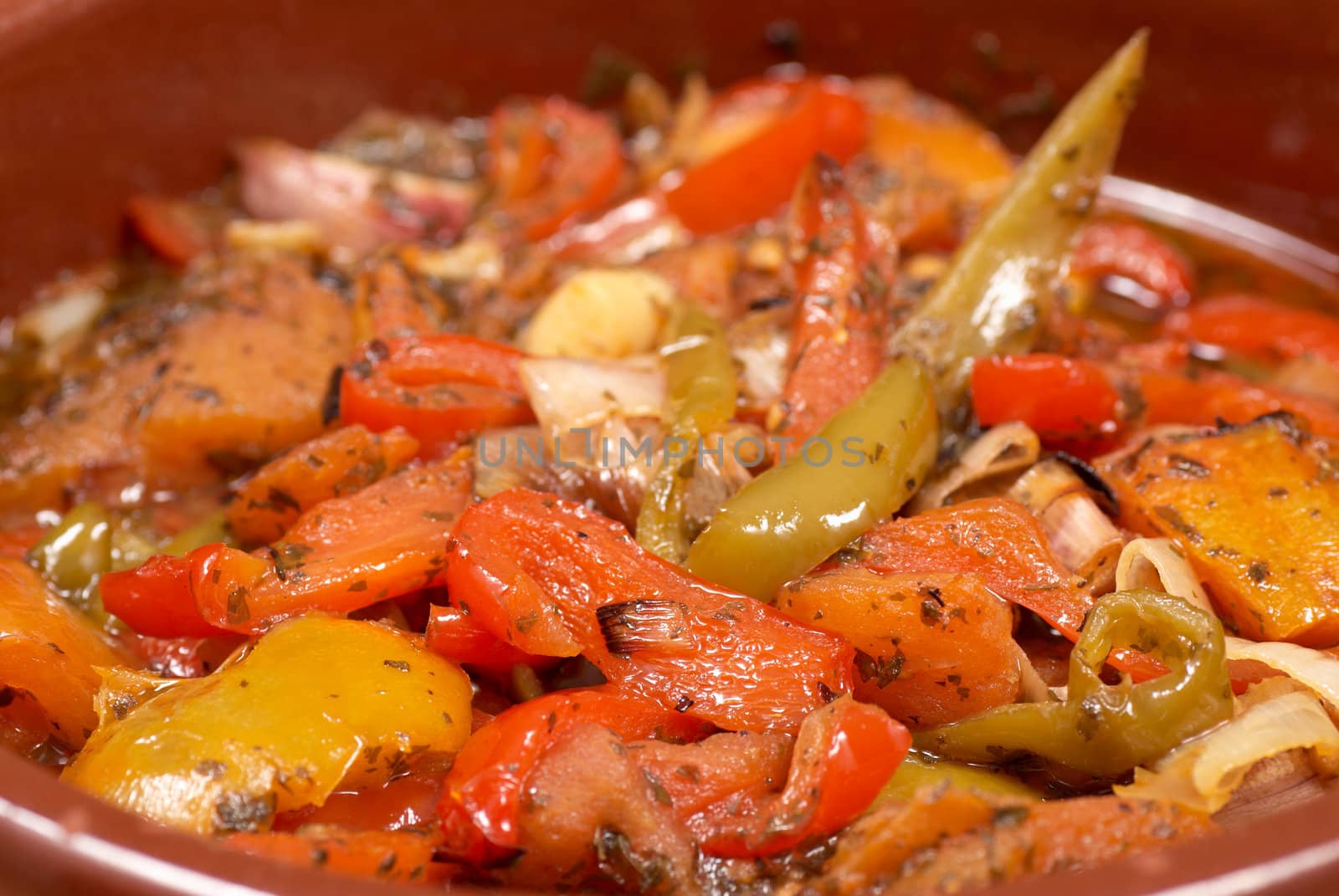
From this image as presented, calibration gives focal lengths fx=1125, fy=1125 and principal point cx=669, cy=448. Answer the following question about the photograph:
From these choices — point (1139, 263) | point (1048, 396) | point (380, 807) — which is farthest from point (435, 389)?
point (1139, 263)

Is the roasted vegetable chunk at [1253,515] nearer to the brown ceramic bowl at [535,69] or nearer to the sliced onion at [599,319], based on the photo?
the sliced onion at [599,319]

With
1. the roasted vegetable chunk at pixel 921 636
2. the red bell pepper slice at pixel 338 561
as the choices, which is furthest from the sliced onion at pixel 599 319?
the roasted vegetable chunk at pixel 921 636

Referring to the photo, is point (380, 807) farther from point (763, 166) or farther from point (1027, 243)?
point (763, 166)

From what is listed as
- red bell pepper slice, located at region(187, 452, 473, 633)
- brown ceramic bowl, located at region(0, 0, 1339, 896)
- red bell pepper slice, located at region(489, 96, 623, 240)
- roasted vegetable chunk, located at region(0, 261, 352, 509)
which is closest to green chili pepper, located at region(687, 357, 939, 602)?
red bell pepper slice, located at region(187, 452, 473, 633)

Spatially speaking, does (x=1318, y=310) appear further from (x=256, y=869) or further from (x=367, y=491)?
(x=256, y=869)

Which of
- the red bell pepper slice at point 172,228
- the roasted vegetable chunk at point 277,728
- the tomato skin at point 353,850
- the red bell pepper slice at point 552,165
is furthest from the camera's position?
the red bell pepper slice at point 552,165
